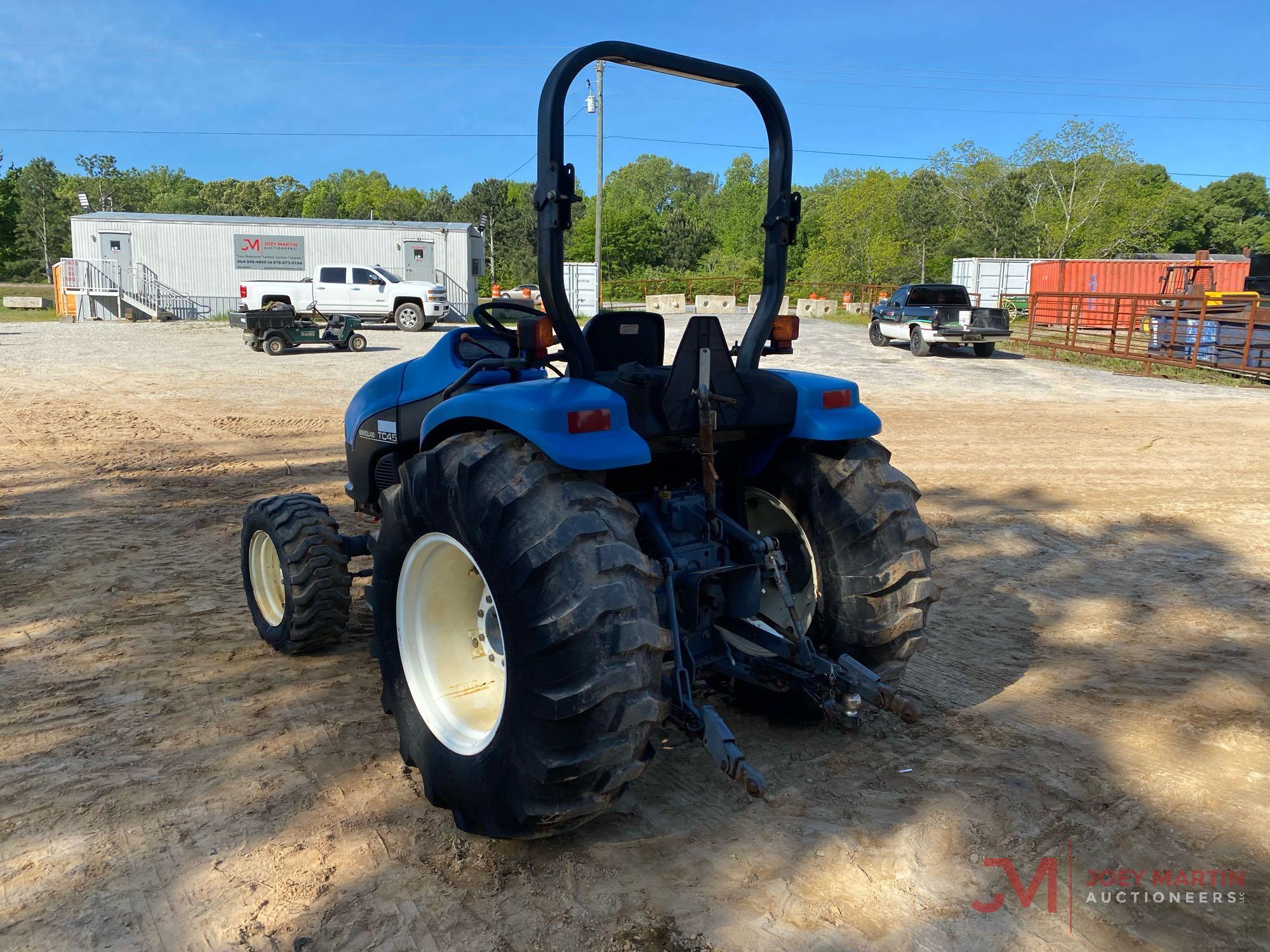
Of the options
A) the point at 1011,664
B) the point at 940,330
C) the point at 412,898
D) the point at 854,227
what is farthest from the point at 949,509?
the point at 854,227

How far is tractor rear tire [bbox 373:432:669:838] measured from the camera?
276cm

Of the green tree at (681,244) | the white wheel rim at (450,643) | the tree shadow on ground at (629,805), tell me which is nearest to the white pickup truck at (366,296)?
the tree shadow on ground at (629,805)

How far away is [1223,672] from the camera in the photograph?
4742 millimetres

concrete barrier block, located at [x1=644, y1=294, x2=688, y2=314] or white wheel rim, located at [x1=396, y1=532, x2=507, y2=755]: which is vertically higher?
concrete barrier block, located at [x1=644, y1=294, x2=688, y2=314]

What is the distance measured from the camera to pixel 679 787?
3.56 m

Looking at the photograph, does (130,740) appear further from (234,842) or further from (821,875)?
(821,875)

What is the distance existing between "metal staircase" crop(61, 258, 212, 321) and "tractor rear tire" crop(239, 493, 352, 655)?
103ft

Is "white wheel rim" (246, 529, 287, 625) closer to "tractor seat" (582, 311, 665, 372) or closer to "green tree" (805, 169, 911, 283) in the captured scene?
"tractor seat" (582, 311, 665, 372)

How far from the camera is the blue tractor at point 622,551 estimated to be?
280cm

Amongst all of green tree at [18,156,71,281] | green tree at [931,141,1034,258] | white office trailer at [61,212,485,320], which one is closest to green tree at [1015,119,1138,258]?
green tree at [931,141,1034,258]

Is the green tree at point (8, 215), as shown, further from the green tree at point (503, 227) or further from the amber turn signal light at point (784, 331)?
the amber turn signal light at point (784, 331)

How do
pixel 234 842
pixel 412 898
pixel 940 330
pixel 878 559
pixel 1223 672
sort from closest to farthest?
pixel 412 898
pixel 234 842
pixel 878 559
pixel 1223 672
pixel 940 330

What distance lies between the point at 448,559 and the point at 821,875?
1.63 meters

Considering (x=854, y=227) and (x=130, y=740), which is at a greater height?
(x=854, y=227)
